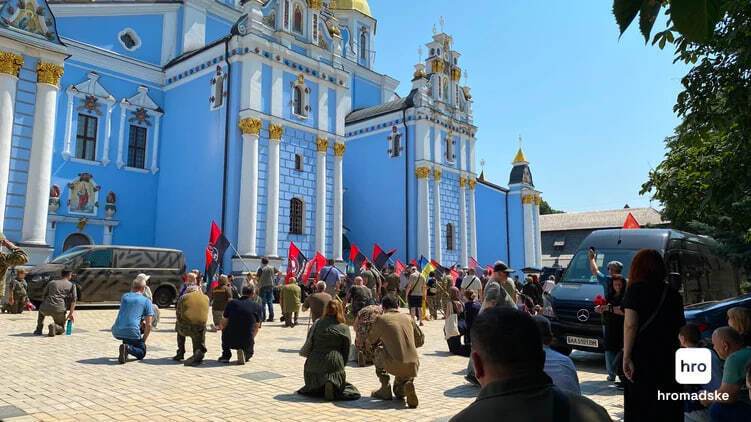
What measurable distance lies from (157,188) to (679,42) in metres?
25.1

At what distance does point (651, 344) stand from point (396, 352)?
337cm

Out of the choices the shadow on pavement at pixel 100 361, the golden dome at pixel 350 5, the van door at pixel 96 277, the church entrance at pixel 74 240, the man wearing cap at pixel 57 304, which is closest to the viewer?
the shadow on pavement at pixel 100 361

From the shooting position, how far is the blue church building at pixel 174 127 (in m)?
20.2

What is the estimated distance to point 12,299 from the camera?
52.7 ft

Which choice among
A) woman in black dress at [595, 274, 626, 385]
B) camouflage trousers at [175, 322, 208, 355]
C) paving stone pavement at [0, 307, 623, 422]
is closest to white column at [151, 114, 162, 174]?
paving stone pavement at [0, 307, 623, 422]

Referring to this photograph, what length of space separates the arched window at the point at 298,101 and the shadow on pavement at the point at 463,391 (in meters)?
20.3

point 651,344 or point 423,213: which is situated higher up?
point 423,213

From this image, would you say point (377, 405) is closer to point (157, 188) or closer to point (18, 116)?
point (18, 116)

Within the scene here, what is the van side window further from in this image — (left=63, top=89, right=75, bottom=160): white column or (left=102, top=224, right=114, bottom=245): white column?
(left=63, top=89, right=75, bottom=160): white column

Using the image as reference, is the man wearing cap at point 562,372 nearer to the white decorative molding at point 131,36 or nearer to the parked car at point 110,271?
the parked car at point 110,271

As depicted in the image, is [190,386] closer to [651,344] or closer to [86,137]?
[651,344]

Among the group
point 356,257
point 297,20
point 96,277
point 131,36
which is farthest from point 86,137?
point 356,257

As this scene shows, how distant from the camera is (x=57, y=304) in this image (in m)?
12.0

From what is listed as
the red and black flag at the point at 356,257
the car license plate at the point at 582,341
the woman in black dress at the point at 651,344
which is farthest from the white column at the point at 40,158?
the woman in black dress at the point at 651,344
